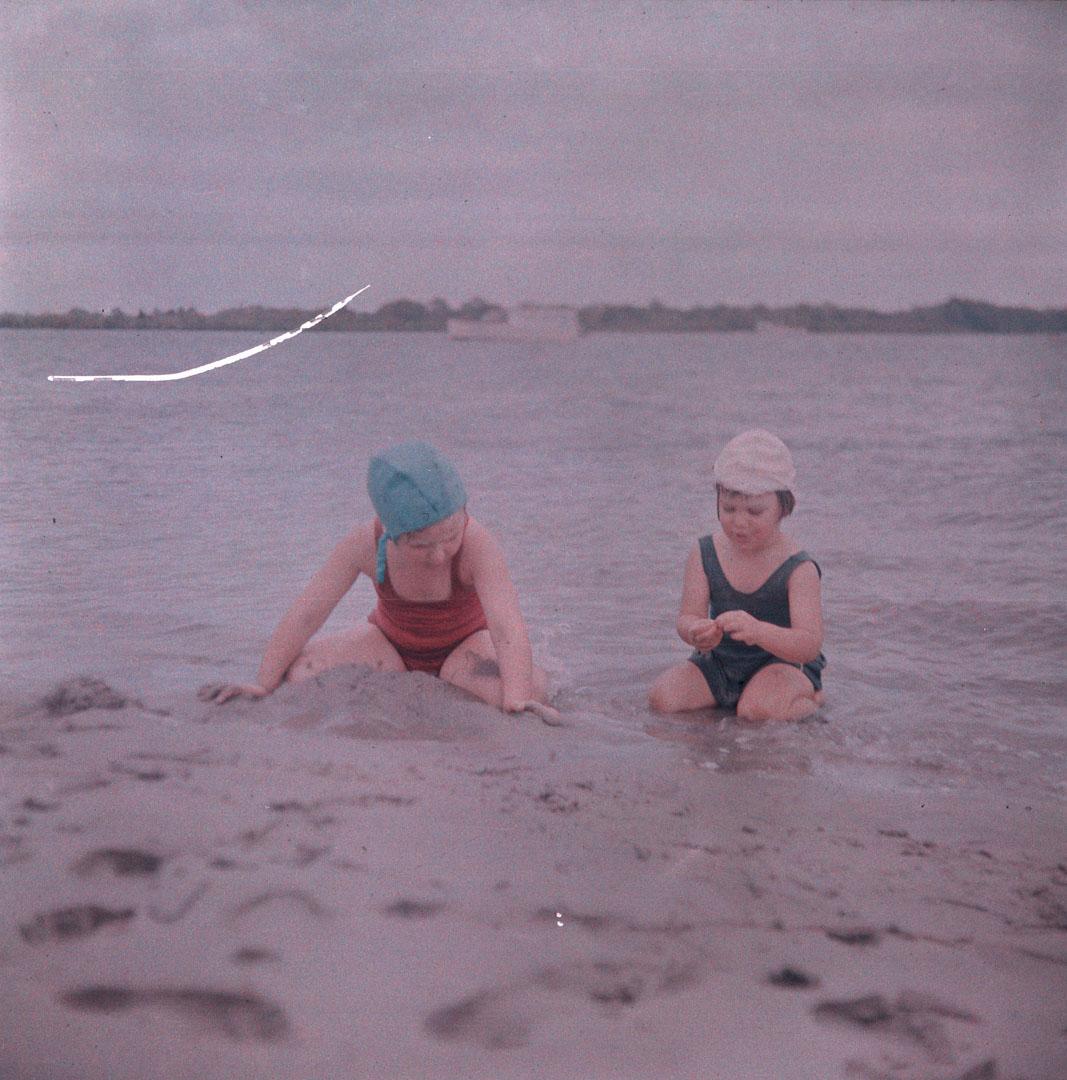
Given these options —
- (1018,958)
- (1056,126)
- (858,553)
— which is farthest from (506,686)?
(858,553)

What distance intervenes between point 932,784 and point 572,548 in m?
3.35

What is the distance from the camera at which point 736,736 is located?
10.2 feet

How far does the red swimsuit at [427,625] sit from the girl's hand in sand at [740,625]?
689 mm

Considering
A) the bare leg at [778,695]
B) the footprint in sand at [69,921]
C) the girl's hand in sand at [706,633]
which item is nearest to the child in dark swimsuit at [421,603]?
the girl's hand in sand at [706,633]

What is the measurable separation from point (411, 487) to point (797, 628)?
125cm

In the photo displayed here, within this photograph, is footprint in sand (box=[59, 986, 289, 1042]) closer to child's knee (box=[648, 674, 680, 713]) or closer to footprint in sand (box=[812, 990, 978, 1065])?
footprint in sand (box=[812, 990, 978, 1065])

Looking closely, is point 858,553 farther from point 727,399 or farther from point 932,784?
point 727,399

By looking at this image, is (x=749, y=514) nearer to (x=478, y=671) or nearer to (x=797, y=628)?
(x=797, y=628)

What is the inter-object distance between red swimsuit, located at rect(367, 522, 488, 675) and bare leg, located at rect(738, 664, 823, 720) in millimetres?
808

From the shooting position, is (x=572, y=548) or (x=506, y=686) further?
(x=572, y=548)

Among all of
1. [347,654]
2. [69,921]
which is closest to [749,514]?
[347,654]

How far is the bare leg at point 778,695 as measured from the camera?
328 centimetres

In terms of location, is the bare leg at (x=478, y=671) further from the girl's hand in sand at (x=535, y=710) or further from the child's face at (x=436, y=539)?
the child's face at (x=436, y=539)

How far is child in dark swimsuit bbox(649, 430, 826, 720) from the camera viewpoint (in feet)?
10.6
